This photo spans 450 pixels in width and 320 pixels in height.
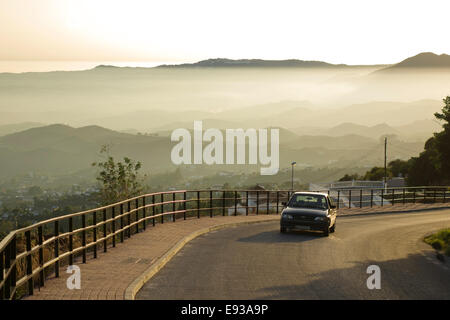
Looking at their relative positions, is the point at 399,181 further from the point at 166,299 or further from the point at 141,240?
the point at 166,299

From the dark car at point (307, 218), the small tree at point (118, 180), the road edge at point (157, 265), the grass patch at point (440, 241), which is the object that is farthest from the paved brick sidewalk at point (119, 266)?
the small tree at point (118, 180)

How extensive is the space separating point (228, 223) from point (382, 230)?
6.64 metres

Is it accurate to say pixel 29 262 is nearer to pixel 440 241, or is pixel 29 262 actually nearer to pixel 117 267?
pixel 117 267

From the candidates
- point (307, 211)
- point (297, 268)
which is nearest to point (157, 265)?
point (297, 268)

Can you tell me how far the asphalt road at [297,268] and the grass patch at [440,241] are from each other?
401 millimetres

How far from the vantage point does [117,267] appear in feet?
49.1

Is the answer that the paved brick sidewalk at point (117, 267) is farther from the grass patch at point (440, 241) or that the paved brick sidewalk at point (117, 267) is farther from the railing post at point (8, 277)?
the grass patch at point (440, 241)

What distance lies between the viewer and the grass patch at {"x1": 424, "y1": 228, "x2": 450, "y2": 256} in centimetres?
2188

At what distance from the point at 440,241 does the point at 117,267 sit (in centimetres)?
1280

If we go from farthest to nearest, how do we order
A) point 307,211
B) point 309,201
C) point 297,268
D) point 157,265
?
point 309,201
point 307,211
point 297,268
point 157,265
